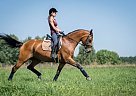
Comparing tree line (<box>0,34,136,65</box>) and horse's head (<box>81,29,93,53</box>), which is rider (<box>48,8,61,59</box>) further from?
tree line (<box>0,34,136,65</box>)

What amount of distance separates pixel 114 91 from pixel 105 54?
537 feet

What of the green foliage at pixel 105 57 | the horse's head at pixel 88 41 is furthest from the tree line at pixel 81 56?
the horse's head at pixel 88 41

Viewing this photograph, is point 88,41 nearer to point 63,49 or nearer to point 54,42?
point 63,49

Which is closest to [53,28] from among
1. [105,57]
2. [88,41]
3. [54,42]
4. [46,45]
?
[54,42]

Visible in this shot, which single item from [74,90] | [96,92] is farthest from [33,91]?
[96,92]

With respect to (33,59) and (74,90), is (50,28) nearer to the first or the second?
(33,59)

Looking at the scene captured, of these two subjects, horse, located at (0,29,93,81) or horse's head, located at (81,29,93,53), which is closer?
horse, located at (0,29,93,81)

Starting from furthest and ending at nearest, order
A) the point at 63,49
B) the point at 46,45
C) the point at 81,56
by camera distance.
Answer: the point at 81,56 < the point at 46,45 < the point at 63,49

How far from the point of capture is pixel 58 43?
47.2ft

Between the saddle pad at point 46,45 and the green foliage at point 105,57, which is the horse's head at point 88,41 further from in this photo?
the green foliage at point 105,57

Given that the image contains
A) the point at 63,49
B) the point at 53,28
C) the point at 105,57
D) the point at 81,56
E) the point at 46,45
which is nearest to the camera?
the point at 53,28

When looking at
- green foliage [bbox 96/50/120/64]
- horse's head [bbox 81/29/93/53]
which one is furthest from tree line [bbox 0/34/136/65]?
horse's head [bbox 81/29/93/53]

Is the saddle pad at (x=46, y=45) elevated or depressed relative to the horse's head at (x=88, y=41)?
depressed

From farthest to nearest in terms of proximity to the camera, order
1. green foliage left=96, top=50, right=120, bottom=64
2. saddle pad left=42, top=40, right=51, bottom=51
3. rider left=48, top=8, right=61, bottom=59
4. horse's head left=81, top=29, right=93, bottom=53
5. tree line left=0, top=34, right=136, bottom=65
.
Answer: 1. green foliage left=96, top=50, right=120, bottom=64
2. tree line left=0, top=34, right=136, bottom=65
3. horse's head left=81, top=29, right=93, bottom=53
4. saddle pad left=42, top=40, right=51, bottom=51
5. rider left=48, top=8, right=61, bottom=59
